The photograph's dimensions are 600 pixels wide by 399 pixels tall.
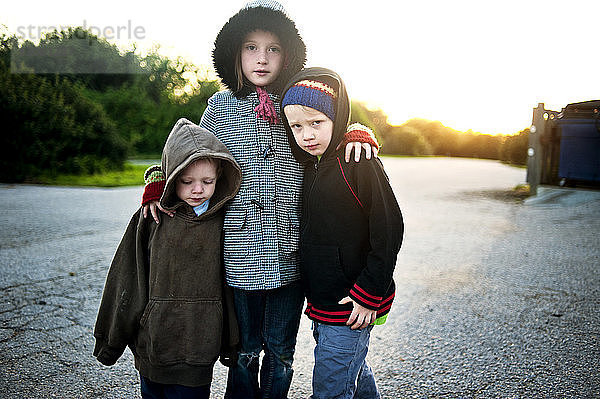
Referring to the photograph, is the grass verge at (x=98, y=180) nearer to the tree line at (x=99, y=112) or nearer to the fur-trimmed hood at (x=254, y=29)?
the tree line at (x=99, y=112)

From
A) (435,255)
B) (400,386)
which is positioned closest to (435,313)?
(400,386)

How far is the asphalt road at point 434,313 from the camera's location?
2520 millimetres

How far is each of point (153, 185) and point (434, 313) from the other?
7.57 feet

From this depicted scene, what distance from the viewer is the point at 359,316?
1.78 m

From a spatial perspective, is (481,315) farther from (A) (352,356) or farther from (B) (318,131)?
(B) (318,131)

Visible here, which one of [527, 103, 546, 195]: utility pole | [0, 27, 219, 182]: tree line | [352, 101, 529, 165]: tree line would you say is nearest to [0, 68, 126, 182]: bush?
[0, 27, 219, 182]: tree line

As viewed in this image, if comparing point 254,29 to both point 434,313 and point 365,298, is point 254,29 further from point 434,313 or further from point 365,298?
point 434,313

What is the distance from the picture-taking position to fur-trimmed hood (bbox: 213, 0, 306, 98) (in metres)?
2.02

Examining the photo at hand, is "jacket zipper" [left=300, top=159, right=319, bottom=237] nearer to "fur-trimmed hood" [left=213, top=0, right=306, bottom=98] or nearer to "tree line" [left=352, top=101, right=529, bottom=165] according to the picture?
"fur-trimmed hood" [left=213, top=0, right=306, bottom=98]

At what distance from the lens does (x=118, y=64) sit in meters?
31.2

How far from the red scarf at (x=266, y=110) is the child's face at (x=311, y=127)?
0.18 meters

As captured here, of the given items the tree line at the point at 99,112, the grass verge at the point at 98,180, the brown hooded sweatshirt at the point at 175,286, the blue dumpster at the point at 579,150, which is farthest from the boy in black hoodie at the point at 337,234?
the tree line at the point at 99,112

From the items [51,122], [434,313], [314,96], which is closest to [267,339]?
[314,96]

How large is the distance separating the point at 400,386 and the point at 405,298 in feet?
4.45
